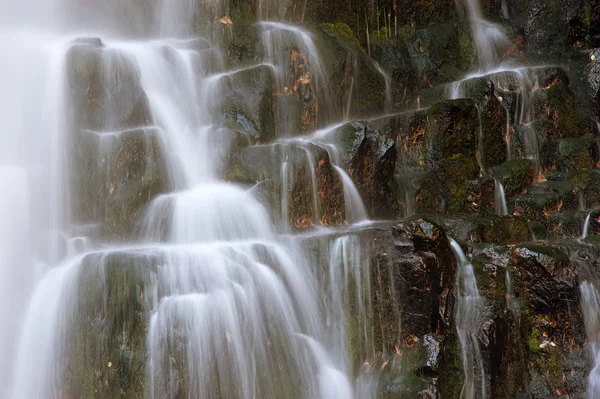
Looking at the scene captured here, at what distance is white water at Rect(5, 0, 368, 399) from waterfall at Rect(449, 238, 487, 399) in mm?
1611

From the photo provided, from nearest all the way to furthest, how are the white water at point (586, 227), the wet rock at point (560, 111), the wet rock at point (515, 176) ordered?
the white water at point (586, 227) → the wet rock at point (515, 176) → the wet rock at point (560, 111)

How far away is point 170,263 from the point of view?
23.7ft

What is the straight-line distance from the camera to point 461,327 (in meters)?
8.69

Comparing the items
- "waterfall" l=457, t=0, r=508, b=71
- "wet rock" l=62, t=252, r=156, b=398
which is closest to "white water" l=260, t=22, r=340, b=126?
"waterfall" l=457, t=0, r=508, b=71

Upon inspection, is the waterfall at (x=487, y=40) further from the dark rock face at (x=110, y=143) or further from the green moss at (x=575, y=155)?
the dark rock face at (x=110, y=143)

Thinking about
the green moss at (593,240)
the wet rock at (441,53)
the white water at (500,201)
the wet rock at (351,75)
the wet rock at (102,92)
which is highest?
the wet rock at (441,53)

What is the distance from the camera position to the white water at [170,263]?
6.97 m

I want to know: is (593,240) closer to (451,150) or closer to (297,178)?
(451,150)

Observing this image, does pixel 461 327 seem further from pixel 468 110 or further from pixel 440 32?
pixel 440 32

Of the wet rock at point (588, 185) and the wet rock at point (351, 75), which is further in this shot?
the wet rock at point (351, 75)

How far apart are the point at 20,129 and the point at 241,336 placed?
579cm

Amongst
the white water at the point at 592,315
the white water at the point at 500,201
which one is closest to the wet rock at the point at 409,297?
the white water at the point at 592,315

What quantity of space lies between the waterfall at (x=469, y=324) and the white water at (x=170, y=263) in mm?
1611

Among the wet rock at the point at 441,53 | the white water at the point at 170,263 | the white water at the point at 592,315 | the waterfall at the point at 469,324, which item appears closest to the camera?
the white water at the point at 170,263
